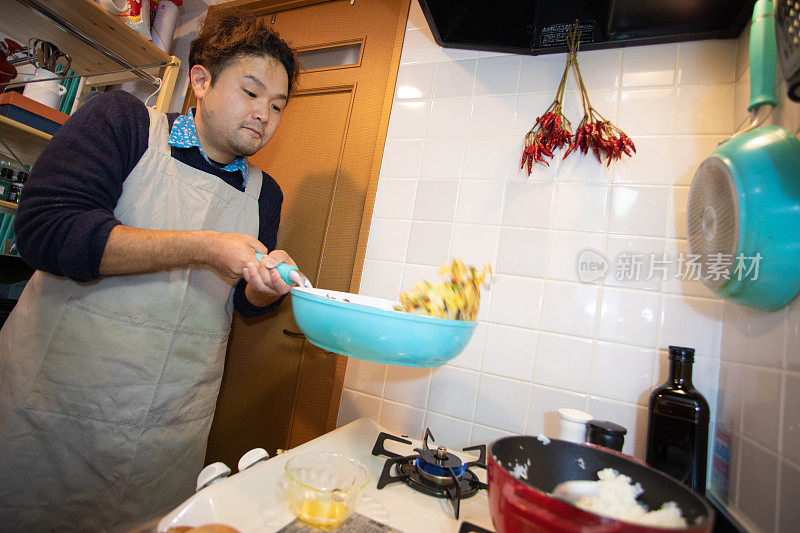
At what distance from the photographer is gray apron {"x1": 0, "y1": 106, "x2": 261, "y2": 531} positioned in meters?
0.87

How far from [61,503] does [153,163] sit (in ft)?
2.70

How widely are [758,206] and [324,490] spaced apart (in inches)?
31.5

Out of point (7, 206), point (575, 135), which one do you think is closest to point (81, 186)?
point (7, 206)

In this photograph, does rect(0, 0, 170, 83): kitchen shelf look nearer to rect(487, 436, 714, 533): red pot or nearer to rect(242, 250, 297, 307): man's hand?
rect(242, 250, 297, 307): man's hand

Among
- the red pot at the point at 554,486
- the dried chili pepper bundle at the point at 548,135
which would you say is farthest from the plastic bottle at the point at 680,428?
the dried chili pepper bundle at the point at 548,135

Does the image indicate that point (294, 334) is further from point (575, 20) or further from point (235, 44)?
point (575, 20)

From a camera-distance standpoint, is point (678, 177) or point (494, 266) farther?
point (494, 266)

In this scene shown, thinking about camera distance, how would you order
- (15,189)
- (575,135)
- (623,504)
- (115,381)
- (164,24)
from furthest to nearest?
(164,24) < (15,189) < (575,135) < (115,381) < (623,504)

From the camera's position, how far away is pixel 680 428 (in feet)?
2.56

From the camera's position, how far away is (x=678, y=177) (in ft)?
3.19

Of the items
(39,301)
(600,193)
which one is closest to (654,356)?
(600,193)

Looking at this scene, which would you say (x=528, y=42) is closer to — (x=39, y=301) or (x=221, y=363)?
(x=221, y=363)

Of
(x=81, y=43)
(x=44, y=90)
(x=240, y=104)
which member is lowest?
(x=240, y=104)

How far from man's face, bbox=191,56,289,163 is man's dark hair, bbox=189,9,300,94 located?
21 millimetres
